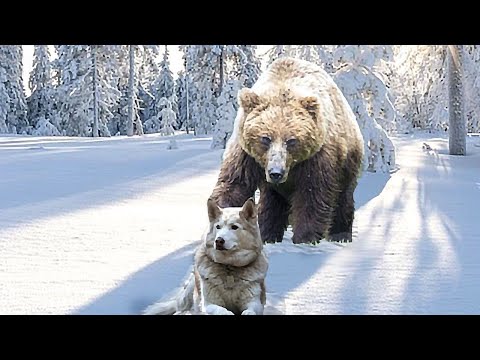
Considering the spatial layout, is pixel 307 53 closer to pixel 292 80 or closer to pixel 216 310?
pixel 292 80

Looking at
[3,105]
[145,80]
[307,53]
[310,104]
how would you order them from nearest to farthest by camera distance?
[310,104], [307,53], [3,105], [145,80]

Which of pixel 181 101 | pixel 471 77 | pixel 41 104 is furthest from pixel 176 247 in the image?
pixel 41 104

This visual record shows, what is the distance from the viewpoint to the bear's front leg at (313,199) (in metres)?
3.59

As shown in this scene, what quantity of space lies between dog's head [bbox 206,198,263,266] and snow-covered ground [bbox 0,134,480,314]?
45 cm

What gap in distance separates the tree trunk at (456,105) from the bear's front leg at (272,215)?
555cm

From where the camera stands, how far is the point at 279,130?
340cm

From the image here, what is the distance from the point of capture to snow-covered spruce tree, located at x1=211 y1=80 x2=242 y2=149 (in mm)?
8516

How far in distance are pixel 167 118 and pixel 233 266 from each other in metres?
13.4

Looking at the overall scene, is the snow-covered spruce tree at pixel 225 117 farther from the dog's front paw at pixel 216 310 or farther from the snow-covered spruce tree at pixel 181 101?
the snow-covered spruce tree at pixel 181 101
